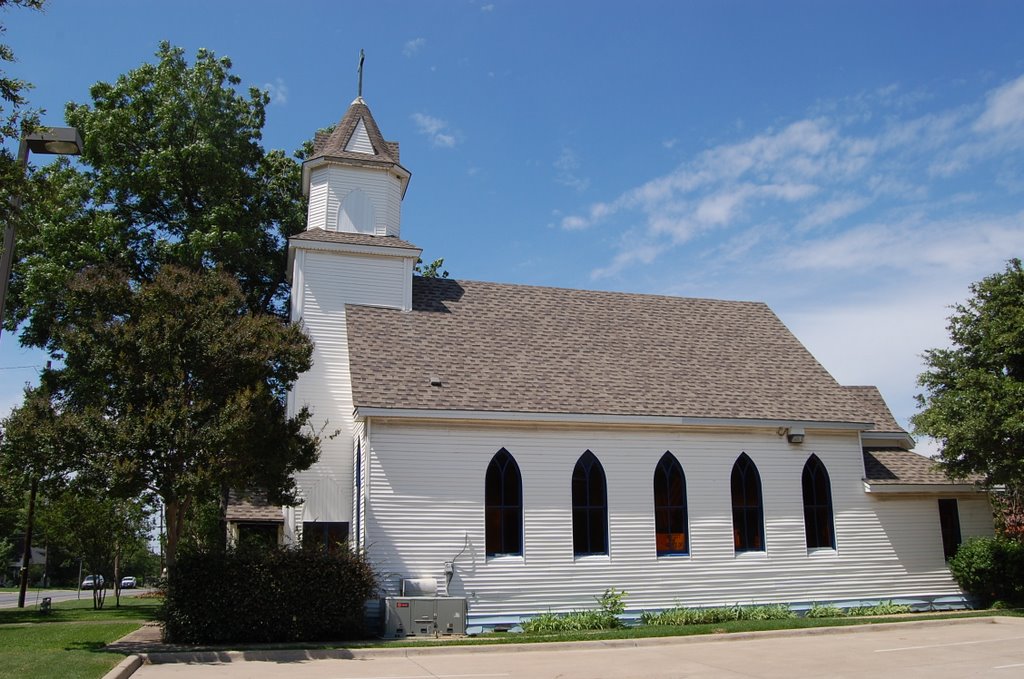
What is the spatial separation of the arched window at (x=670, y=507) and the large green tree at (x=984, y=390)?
6978 millimetres

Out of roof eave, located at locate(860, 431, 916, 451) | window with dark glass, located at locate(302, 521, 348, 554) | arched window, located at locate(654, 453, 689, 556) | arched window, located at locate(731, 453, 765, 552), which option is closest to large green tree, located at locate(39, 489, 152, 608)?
window with dark glass, located at locate(302, 521, 348, 554)

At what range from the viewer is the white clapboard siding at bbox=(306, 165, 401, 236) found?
26.0m

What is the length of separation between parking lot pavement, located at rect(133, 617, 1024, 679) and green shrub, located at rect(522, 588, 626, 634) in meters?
2.36

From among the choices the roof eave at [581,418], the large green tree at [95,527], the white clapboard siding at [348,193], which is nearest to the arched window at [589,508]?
the roof eave at [581,418]

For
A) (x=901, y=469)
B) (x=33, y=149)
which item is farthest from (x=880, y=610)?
(x=33, y=149)

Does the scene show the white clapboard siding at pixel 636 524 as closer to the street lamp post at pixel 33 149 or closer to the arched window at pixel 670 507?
the arched window at pixel 670 507

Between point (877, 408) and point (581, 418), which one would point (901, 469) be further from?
point (581, 418)

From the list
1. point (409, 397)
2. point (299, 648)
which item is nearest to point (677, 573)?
point (409, 397)

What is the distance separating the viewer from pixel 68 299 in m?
18.7

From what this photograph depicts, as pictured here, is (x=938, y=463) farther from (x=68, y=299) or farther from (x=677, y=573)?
(x=68, y=299)

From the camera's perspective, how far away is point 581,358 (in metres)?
24.4

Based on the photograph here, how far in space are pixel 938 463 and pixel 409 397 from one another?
15.2 m

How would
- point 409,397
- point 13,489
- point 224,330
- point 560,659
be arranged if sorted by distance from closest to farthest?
point 560,659 < point 224,330 < point 409,397 < point 13,489

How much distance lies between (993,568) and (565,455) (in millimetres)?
12463
